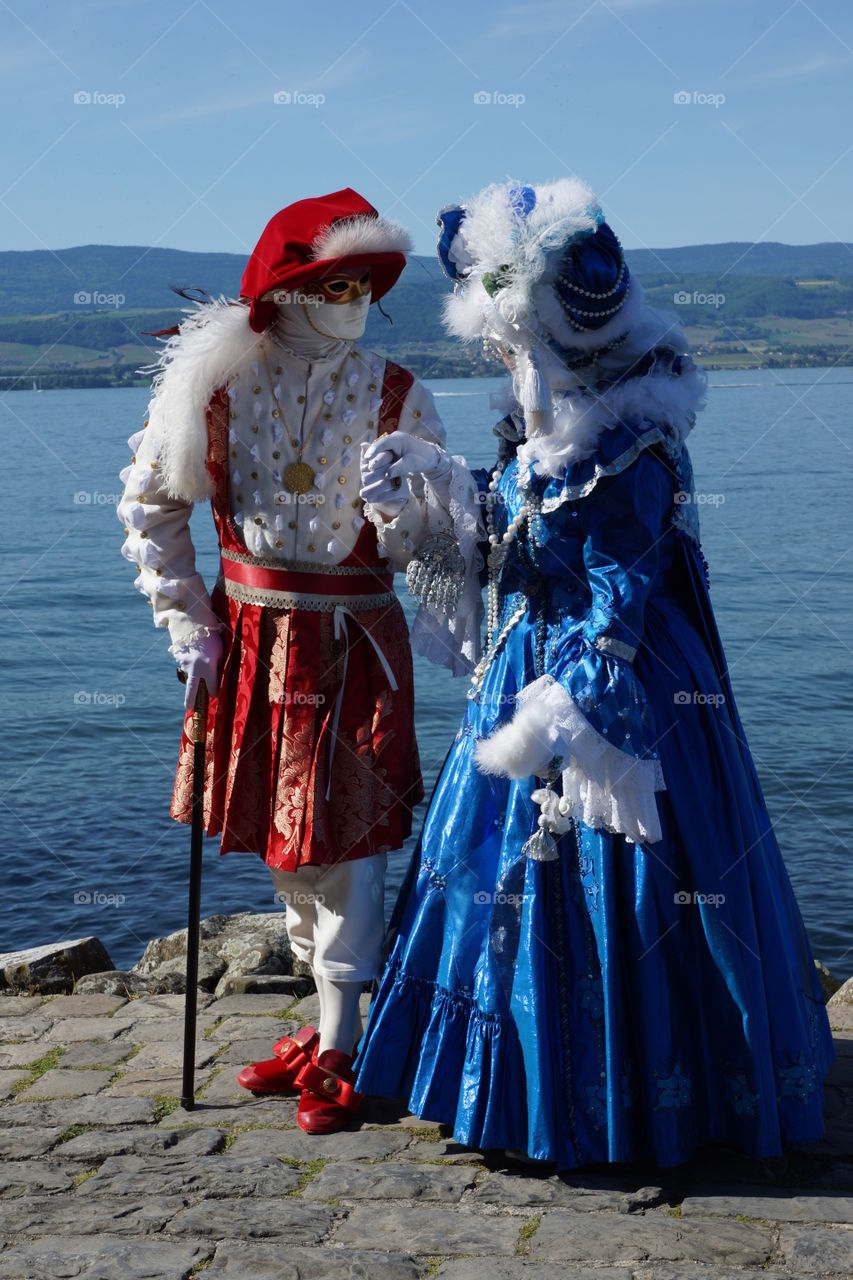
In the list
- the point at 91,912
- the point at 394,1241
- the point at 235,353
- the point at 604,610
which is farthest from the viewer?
the point at 91,912

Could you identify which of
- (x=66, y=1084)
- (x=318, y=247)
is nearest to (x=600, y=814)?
(x=318, y=247)

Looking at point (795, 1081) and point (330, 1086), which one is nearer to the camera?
point (795, 1081)

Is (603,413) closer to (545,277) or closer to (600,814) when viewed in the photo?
(545,277)

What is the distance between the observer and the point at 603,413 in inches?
111

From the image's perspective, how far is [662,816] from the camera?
286cm

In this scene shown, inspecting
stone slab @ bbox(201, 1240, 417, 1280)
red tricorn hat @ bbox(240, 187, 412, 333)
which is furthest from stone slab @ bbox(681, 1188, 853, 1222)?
red tricorn hat @ bbox(240, 187, 412, 333)

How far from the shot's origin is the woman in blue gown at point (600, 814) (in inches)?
108

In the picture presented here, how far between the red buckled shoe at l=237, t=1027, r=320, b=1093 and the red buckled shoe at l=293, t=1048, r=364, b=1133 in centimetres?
9

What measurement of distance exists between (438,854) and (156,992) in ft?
6.09

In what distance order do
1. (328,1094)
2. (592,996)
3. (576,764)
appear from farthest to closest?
(328,1094)
(592,996)
(576,764)

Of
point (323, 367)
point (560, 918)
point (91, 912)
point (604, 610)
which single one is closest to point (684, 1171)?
point (560, 918)

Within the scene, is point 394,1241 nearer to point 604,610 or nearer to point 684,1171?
point 684,1171

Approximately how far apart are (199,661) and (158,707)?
7.92 meters

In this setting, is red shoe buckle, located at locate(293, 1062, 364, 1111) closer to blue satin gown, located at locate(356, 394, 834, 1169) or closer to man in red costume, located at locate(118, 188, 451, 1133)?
man in red costume, located at locate(118, 188, 451, 1133)
